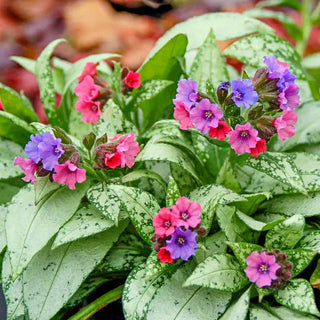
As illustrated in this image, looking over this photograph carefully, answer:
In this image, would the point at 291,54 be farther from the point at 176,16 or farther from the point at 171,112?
the point at 176,16

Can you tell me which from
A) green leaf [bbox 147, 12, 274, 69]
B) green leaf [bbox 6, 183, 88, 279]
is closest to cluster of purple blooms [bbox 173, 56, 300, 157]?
green leaf [bbox 6, 183, 88, 279]

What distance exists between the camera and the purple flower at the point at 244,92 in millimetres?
1079

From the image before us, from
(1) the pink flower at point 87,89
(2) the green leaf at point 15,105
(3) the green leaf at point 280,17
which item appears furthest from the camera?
(3) the green leaf at point 280,17

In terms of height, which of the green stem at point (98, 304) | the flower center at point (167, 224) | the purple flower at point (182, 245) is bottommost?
the green stem at point (98, 304)

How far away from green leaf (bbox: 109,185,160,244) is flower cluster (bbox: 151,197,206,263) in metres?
0.08

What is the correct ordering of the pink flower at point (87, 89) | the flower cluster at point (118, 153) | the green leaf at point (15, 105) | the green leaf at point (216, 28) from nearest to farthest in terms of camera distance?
1. the flower cluster at point (118, 153)
2. the pink flower at point (87, 89)
3. the green leaf at point (15, 105)
4. the green leaf at point (216, 28)

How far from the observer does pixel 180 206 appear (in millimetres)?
1079

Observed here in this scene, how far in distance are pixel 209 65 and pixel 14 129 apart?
498 mm

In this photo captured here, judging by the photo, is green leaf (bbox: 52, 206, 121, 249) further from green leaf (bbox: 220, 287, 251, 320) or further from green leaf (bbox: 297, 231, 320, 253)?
green leaf (bbox: 297, 231, 320, 253)

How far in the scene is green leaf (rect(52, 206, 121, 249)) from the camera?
3.84ft

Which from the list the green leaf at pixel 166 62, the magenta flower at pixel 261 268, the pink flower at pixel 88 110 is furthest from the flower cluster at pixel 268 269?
the green leaf at pixel 166 62

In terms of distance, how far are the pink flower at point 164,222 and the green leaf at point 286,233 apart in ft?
0.76

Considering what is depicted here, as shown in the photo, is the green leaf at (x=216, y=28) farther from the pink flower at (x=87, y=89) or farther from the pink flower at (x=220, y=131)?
the pink flower at (x=220, y=131)

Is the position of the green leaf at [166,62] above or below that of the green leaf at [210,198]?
above
